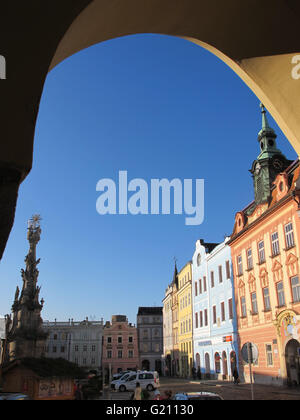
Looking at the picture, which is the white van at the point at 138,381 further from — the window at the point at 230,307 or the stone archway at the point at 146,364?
the stone archway at the point at 146,364

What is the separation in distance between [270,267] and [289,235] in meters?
2.92

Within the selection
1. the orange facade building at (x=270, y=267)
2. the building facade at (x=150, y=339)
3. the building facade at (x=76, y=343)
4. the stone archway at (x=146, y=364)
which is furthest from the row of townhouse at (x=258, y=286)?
the building facade at (x=76, y=343)

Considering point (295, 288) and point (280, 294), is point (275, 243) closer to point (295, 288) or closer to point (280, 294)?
point (280, 294)

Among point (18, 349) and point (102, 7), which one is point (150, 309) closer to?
point (18, 349)

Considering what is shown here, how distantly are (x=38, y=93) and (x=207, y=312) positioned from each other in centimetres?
3796

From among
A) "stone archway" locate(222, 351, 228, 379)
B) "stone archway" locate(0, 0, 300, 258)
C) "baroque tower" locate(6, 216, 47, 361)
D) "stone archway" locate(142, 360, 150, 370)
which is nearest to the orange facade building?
"stone archway" locate(222, 351, 228, 379)

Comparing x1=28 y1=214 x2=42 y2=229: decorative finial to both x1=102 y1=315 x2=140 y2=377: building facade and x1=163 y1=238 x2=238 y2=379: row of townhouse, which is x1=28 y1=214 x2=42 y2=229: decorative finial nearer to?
x1=163 y1=238 x2=238 y2=379: row of townhouse

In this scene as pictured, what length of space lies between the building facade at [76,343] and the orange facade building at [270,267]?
5095 centimetres

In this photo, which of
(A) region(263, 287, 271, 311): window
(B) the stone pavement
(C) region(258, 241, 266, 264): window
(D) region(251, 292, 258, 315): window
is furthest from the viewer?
(D) region(251, 292, 258, 315): window

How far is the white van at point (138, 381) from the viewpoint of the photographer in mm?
27406

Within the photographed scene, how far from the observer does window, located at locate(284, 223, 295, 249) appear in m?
22.2

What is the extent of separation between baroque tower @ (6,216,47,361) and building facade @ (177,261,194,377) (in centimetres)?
2231

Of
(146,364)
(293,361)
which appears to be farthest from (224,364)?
(146,364)
